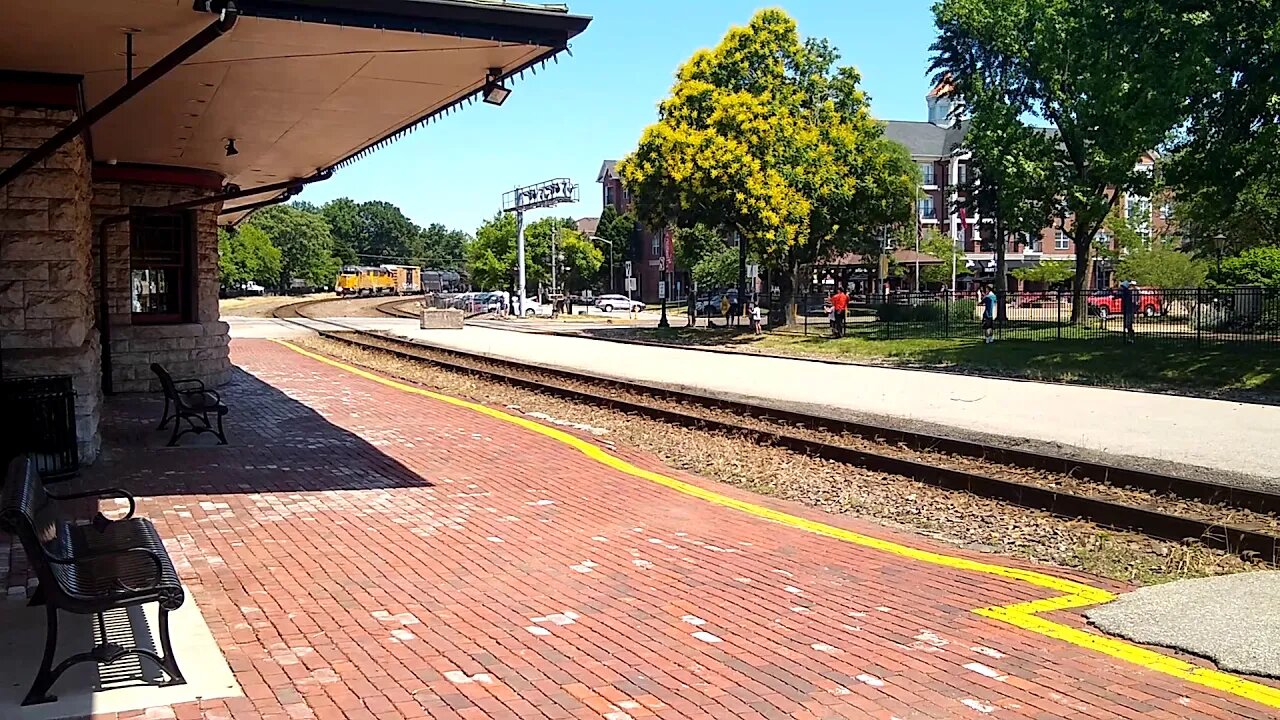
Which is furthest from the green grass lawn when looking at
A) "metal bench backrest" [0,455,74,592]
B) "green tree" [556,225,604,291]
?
"green tree" [556,225,604,291]

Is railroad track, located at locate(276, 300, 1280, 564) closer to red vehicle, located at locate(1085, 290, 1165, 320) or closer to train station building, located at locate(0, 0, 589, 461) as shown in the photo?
train station building, located at locate(0, 0, 589, 461)

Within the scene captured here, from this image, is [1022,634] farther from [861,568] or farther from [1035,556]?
[1035,556]

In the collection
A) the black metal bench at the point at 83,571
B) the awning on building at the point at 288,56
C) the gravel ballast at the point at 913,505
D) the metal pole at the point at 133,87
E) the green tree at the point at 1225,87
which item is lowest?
the gravel ballast at the point at 913,505

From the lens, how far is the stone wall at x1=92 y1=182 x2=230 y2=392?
52.7 ft

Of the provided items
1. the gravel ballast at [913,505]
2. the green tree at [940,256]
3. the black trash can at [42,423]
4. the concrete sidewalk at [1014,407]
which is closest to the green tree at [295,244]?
the green tree at [940,256]

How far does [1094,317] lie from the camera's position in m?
34.0

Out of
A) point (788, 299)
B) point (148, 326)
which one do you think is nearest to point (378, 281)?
point (788, 299)

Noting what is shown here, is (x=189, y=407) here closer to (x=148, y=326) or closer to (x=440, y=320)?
(x=148, y=326)

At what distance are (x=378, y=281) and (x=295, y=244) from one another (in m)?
15.4

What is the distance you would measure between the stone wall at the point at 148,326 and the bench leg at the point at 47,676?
1259 centimetres

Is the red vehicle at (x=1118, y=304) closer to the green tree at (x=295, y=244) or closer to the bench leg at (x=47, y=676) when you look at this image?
the bench leg at (x=47, y=676)

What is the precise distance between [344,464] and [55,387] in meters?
2.74

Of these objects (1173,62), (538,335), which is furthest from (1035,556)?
(538,335)

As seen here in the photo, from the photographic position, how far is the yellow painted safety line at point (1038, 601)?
507 centimetres
